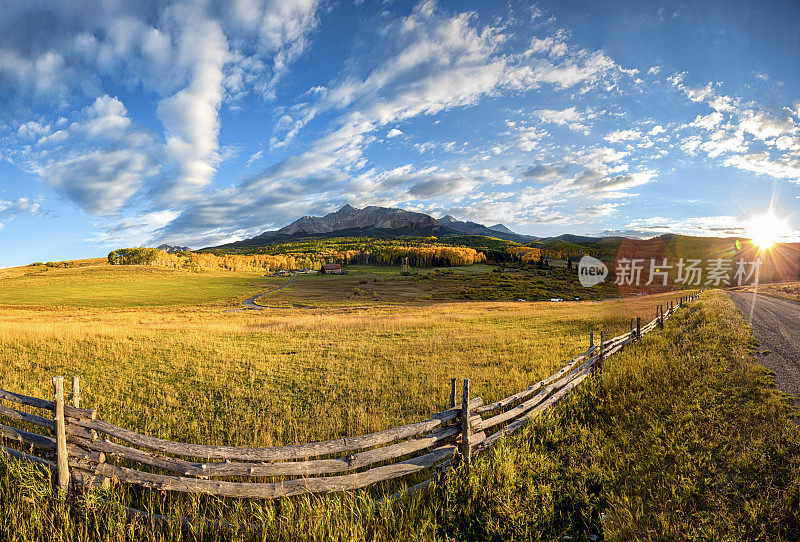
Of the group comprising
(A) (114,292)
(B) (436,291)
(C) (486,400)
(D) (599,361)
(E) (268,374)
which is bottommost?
(A) (114,292)

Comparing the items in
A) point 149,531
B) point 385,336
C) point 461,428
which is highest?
point 461,428

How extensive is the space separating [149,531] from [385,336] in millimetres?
18616

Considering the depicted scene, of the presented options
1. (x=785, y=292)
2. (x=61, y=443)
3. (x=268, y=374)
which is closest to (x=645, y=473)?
(x=61, y=443)

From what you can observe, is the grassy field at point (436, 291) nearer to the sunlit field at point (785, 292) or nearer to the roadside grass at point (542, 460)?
the sunlit field at point (785, 292)

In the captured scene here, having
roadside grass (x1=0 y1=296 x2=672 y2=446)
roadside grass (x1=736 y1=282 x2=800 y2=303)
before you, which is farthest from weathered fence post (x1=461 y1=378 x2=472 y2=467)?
roadside grass (x1=736 y1=282 x2=800 y2=303)

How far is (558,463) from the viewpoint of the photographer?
5.72 m

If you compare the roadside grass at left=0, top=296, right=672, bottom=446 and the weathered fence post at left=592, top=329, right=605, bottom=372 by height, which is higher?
the weathered fence post at left=592, top=329, right=605, bottom=372

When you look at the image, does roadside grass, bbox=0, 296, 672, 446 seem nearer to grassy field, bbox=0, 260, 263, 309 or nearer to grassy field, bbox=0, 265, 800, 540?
grassy field, bbox=0, 265, 800, 540

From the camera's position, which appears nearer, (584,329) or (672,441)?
(672,441)

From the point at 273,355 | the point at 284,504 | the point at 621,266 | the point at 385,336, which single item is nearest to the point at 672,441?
the point at 284,504

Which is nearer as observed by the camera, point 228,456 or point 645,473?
point 228,456

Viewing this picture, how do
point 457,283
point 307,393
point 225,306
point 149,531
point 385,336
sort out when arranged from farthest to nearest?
point 457,283 < point 225,306 < point 385,336 < point 307,393 < point 149,531

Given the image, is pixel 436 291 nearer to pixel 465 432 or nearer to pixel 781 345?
pixel 781 345

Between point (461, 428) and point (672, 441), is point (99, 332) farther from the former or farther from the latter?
point (672, 441)
